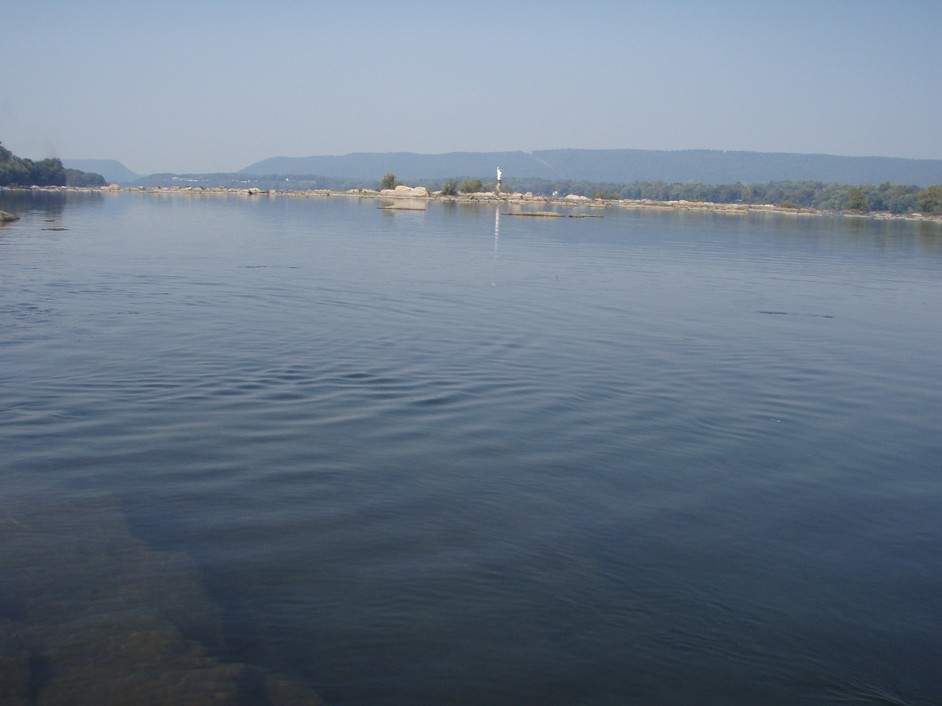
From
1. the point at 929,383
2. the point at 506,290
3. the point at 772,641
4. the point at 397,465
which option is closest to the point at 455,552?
the point at 397,465

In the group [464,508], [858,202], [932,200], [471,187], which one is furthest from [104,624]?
[858,202]

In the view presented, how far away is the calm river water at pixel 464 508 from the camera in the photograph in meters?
5.42

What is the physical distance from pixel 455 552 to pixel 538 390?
5.28 m

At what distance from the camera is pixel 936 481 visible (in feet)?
29.7

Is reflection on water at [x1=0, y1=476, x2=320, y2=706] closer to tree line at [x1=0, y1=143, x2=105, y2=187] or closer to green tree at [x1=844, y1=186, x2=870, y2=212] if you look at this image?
tree line at [x1=0, y1=143, x2=105, y2=187]

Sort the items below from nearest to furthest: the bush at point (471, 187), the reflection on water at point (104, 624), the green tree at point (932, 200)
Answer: the reflection on water at point (104, 624)
the green tree at point (932, 200)
the bush at point (471, 187)

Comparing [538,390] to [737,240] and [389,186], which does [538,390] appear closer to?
[737,240]

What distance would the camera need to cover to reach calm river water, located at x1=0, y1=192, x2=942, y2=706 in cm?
542

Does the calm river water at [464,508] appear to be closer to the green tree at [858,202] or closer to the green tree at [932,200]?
the green tree at [932,200]

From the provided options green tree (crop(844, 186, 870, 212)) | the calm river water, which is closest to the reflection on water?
the calm river water

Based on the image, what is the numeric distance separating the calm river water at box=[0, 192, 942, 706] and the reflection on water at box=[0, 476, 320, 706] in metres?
0.02

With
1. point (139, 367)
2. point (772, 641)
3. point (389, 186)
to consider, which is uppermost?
point (389, 186)

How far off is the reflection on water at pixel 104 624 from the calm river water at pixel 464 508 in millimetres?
23

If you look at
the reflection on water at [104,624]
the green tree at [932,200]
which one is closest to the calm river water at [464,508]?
the reflection on water at [104,624]
